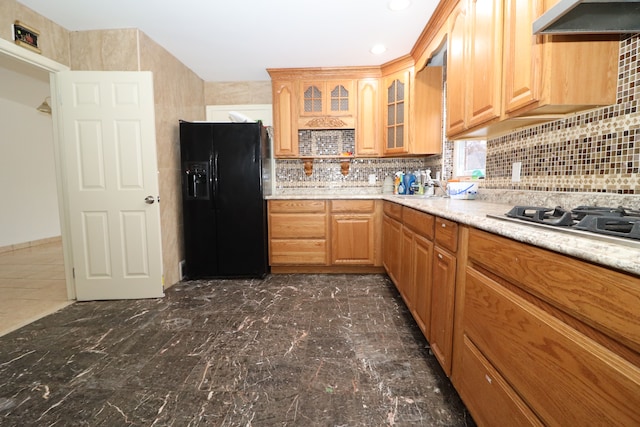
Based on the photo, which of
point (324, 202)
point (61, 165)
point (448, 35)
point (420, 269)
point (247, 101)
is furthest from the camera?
point (247, 101)

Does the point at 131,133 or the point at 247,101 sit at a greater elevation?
the point at 247,101

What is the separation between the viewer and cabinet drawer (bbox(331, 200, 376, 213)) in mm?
3266

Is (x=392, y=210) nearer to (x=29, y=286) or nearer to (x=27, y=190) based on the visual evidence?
(x=29, y=286)

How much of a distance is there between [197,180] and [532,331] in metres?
3.06

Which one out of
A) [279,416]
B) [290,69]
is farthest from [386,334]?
[290,69]

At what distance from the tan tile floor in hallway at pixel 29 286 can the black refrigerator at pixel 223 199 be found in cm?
118

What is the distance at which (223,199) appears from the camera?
313cm

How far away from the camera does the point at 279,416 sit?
1.30 metres

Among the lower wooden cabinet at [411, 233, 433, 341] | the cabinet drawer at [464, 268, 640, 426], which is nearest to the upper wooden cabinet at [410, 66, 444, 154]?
the lower wooden cabinet at [411, 233, 433, 341]

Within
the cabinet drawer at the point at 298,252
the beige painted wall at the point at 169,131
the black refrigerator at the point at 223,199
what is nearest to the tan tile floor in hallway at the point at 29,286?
the beige painted wall at the point at 169,131

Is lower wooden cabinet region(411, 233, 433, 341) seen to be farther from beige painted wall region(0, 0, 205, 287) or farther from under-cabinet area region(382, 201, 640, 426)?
beige painted wall region(0, 0, 205, 287)

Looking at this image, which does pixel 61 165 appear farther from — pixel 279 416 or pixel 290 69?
pixel 279 416

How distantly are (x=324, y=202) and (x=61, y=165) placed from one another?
2.45 m

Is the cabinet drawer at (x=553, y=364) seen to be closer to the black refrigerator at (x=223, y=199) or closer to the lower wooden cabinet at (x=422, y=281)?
the lower wooden cabinet at (x=422, y=281)
